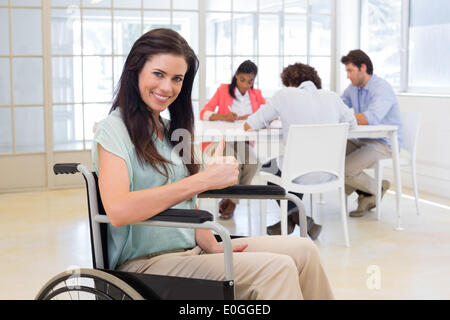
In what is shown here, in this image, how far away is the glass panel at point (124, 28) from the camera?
5938 mm

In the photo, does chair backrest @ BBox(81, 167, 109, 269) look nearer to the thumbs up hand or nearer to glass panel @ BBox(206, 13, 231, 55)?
the thumbs up hand

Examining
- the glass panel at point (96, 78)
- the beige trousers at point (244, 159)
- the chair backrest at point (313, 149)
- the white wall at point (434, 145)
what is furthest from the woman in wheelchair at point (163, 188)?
the glass panel at point (96, 78)

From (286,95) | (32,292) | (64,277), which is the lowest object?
(32,292)

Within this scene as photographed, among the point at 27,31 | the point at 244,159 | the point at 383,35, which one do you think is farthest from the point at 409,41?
the point at 27,31

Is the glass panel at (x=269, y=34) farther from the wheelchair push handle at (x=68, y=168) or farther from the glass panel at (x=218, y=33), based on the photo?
the wheelchair push handle at (x=68, y=168)

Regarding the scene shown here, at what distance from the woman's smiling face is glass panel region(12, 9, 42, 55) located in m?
4.24

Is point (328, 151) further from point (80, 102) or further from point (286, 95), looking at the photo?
point (80, 102)

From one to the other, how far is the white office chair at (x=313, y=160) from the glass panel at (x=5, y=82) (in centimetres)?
291

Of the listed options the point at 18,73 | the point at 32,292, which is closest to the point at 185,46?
the point at 32,292

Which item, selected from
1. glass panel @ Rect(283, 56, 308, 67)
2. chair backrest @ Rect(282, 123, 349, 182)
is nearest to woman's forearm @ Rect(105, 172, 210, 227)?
chair backrest @ Rect(282, 123, 349, 182)

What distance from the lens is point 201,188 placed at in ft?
5.30

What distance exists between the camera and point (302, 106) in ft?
12.2

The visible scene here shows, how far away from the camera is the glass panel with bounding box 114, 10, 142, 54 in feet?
19.5

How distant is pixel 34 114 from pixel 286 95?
112 inches
